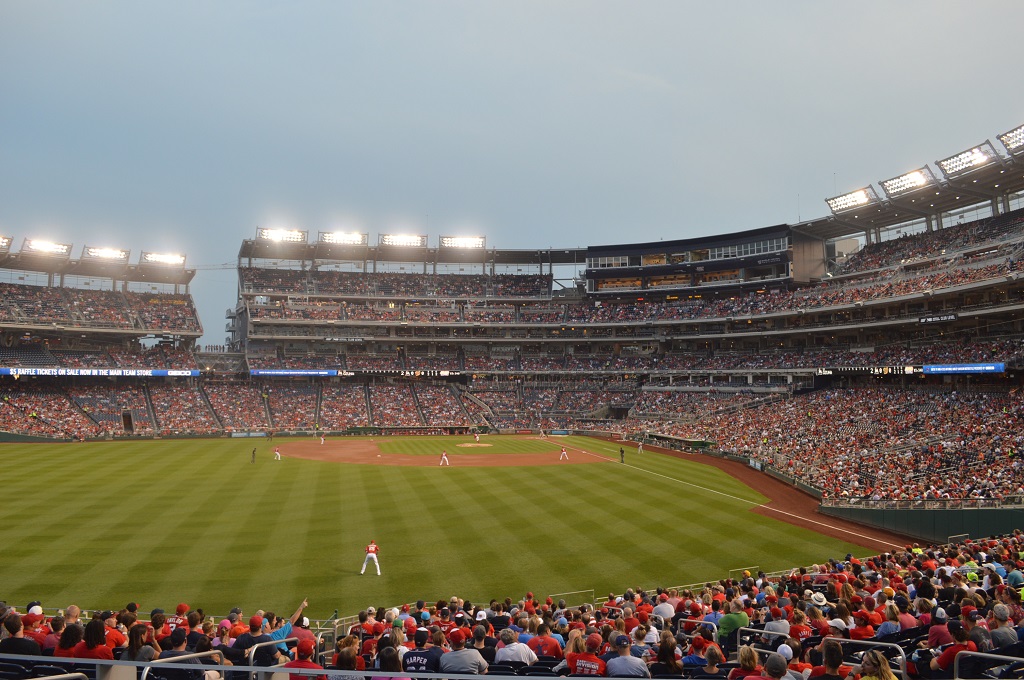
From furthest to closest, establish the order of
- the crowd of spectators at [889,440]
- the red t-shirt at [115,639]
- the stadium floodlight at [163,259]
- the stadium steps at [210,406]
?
the stadium floodlight at [163,259] → the stadium steps at [210,406] → the crowd of spectators at [889,440] → the red t-shirt at [115,639]

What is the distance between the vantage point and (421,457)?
1909 inches

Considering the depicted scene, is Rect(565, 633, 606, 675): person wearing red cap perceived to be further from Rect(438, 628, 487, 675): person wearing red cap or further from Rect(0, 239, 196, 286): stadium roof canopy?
Rect(0, 239, 196, 286): stadium roof canopy

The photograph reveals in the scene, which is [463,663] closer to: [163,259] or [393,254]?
[393,254]

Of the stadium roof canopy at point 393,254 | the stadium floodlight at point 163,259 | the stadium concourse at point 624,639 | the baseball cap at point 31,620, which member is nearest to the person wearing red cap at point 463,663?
the stadium concourse at point 624,639

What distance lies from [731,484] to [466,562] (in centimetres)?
2215

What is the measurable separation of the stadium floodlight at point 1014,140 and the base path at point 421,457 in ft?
125

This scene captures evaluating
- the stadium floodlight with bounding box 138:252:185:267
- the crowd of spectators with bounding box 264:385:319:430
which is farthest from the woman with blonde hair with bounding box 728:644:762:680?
the stadium floodlight with bounding box 138:252:185:267

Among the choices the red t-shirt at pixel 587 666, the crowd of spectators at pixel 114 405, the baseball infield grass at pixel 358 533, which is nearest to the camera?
the red t-shirt at pixel 587 666

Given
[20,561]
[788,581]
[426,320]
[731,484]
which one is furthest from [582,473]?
[426,320]

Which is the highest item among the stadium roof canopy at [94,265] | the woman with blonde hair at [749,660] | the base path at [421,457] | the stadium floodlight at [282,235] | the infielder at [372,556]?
the stadium floodlight at [282,235]

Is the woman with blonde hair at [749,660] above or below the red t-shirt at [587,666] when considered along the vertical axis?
above

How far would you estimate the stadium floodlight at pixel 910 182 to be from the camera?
51.8 metres

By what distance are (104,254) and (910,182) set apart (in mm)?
92200

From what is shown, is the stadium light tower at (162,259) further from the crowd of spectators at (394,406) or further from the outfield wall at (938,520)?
the outfield wall at (938,520)
